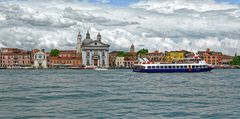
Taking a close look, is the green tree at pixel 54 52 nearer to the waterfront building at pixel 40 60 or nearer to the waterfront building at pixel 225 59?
the waterfront building at pixel 40 60

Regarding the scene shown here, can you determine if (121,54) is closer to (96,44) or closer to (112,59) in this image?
(112,59)

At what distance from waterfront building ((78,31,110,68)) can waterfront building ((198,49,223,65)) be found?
30.0 meters

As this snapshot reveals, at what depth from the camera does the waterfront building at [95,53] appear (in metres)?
138

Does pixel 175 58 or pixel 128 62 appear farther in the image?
pixel 128 62

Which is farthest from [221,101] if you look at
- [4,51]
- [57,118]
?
[4,51]

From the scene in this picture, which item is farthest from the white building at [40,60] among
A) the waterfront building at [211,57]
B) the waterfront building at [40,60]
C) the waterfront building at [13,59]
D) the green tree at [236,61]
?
the green tree at [236,61]

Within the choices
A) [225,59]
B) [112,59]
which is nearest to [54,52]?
[112,59]

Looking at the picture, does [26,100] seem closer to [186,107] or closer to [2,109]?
[2,109]

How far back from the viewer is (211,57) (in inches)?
5620

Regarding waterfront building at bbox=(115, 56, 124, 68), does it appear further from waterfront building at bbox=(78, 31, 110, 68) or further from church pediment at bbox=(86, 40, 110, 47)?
church pediment at bbox=(86, 40, 110, 47)

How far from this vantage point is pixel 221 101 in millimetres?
19734

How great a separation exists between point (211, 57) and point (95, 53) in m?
36.6

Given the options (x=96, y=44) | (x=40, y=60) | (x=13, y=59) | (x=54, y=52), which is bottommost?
(x=40, y=60)

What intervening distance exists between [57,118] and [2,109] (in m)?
3.27
